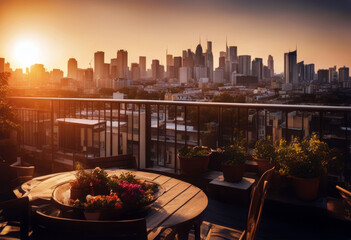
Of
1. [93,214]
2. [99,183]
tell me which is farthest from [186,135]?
[93,214]

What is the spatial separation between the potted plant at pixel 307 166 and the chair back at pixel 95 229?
2.48m

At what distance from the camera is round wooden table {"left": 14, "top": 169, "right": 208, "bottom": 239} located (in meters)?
1.64

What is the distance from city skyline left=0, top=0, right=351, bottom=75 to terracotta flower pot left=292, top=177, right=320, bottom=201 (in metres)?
8.30

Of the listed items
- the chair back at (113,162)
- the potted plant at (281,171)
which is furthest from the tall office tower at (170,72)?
the chair back at (113,162)

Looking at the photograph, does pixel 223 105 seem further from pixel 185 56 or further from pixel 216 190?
pixel 185 56

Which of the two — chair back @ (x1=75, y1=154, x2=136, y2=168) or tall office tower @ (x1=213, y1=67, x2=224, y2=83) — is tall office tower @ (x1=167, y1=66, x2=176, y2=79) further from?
chair back @ (x1=75, y1=154, x2=136, y2=168)

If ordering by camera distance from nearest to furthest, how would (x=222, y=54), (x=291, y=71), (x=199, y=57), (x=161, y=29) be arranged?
(x=291, y=71)
(x=161, y=29)
(x=222, y=54)
(x=199, y=57)

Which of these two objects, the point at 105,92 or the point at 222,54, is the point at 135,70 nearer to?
the point at 222,54

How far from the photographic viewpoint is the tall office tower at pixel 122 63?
47.2 ft

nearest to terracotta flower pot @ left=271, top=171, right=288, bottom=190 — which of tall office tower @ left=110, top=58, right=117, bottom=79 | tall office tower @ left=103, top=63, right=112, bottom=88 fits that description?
tall office tower @ left=103, top=63, right=112, bottom=88

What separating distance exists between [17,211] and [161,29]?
41.8 ft

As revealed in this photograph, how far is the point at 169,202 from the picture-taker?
190 cm

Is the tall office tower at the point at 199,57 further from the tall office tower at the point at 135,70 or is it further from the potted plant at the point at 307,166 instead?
the potted plant at the point at 307,166

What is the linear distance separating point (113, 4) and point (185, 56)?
1091cm
